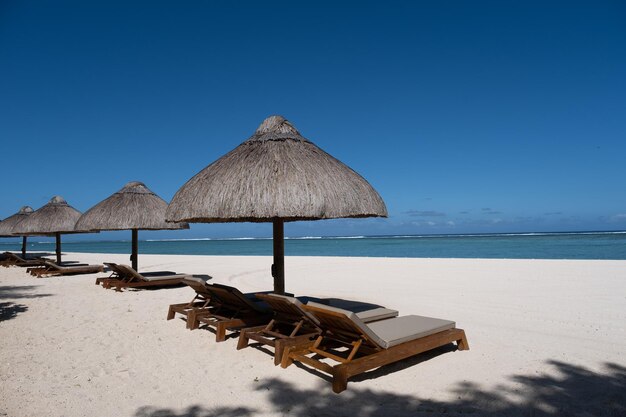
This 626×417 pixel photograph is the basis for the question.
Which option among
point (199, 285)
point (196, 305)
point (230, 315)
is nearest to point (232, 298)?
point (230, 315)

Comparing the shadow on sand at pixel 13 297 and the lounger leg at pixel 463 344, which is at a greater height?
the lounger leg at pixel 463 344

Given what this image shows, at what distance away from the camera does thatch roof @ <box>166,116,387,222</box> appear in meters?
4.46

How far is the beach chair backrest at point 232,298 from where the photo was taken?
4906mm

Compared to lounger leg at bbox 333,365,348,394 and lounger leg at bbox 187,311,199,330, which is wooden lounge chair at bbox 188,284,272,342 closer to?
lounger leg at bbox 187,311,199,330

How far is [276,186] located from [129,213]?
6.62 m

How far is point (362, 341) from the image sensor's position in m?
3.83

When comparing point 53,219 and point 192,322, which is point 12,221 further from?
point 192,322

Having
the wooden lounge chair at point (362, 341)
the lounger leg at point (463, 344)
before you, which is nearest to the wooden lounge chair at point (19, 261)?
the wooden lounge chair at point (362, 341)

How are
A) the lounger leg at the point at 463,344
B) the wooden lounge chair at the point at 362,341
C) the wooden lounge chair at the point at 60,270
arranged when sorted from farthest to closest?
the wooden lounge chair at the point at 60,270 < the lounger leg at the point at 463,344 < the wooden lounge chair at the point at 362,341

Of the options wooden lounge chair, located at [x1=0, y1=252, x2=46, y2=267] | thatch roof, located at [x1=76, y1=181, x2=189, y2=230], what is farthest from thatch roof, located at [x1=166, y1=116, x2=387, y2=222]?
wooden lounge chair, located at [x1=0, y1=252, x2=46, y2=267]

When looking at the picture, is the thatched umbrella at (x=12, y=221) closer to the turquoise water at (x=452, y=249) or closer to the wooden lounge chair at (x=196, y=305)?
the wooden lounge chair at (x=196, y=305)

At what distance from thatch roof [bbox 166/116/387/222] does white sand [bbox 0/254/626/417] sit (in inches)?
60.3

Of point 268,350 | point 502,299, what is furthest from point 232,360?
point 502,299

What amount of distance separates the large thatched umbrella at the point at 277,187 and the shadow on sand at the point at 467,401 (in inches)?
67.8
